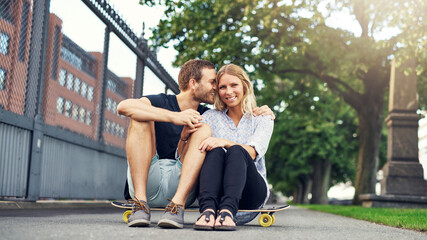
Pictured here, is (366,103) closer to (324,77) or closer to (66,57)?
(324,77)

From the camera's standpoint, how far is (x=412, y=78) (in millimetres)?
11336

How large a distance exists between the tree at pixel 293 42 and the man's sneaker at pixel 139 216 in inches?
334

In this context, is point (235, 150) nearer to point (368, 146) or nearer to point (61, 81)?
point (61, 81)

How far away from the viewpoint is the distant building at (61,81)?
6.17 m

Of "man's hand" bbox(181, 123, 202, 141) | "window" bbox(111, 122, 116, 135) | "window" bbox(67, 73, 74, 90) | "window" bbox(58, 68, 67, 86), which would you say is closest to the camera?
"man's hand" bbox(181, 123, 202, 141)

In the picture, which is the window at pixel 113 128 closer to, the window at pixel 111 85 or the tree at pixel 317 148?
the window at pixel 111 85

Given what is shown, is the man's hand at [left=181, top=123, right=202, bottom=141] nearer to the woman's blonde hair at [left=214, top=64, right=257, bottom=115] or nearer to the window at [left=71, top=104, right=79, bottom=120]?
the woman's blonde hair at [left=214, top=64, right=257, bottom=115]

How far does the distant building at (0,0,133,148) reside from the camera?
20.2 feet

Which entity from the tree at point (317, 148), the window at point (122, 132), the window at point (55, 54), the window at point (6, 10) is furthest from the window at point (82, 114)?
the tree at point (317, 148)

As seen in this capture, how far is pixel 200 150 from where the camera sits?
381 cm

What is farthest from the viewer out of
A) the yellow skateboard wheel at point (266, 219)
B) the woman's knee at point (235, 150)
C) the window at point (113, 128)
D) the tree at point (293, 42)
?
the tree at point (293, 42)

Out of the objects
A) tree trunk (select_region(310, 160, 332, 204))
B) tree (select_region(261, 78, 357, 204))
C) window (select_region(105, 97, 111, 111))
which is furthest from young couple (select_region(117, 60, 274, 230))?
tree trunk (select_region(310, 160, 332, 204))

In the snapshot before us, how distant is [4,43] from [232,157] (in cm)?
367

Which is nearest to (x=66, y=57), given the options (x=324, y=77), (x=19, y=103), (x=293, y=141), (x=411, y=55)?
(x=19, y=103)
